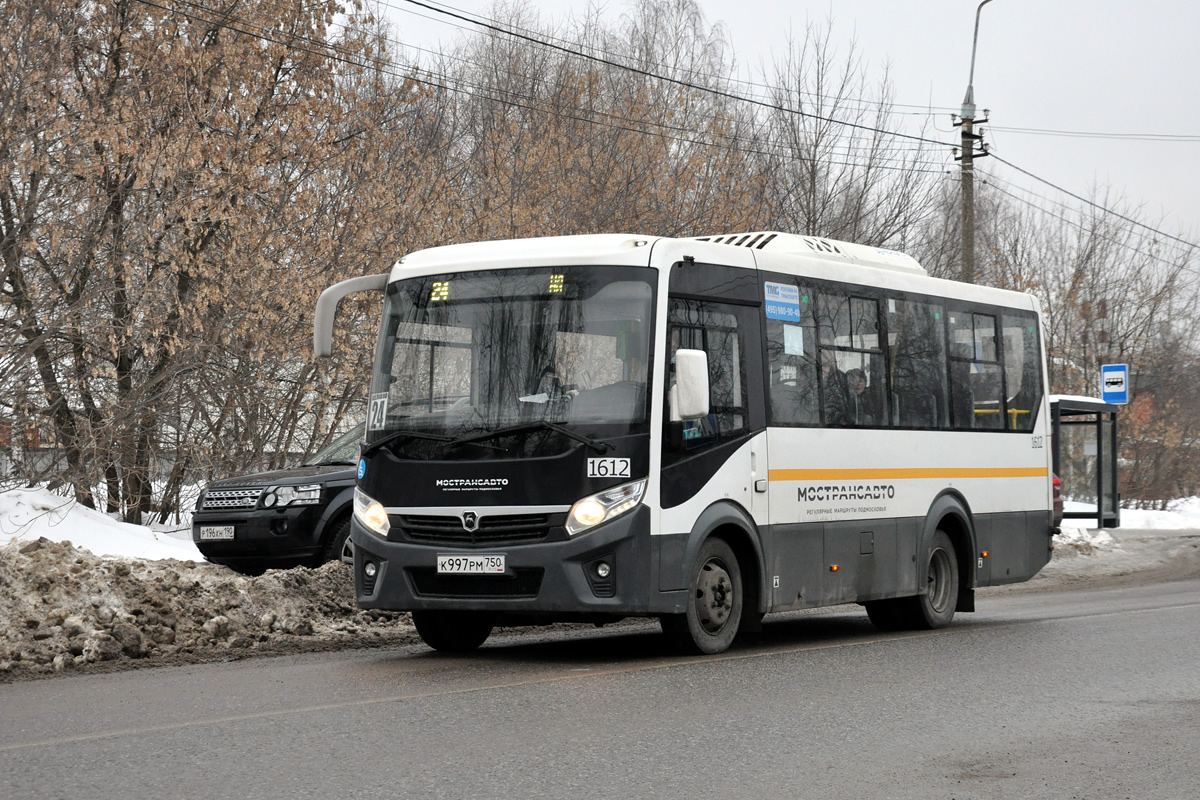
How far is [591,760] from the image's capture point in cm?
672

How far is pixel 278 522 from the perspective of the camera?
47.6 ft

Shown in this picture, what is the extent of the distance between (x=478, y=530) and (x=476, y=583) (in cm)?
35

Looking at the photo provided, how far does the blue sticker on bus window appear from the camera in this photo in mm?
11703

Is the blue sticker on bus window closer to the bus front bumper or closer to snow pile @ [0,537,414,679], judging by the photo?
the bus front bumper

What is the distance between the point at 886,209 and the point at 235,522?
20.0m

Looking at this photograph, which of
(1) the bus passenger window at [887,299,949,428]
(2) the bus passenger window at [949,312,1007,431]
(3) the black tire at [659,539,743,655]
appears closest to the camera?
(3) the black tire at [659,539,743,655]

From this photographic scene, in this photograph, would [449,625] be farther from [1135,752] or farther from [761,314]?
[1135,752]

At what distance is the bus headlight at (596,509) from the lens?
397 inches

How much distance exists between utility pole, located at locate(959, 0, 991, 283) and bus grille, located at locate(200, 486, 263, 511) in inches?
557

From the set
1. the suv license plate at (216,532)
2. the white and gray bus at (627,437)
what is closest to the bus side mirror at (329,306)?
the white and gray bus at (627,437)

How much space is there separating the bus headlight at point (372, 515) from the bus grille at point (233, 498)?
4016 millimetres

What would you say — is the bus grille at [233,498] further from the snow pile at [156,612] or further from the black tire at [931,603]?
the black tire at [931,603]

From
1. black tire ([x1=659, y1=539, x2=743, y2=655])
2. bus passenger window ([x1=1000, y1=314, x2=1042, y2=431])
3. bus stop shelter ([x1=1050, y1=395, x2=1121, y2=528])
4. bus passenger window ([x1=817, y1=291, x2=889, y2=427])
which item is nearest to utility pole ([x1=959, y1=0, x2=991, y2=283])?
bus stop shelter ([x1=1050, y1=395, x2=1121, y2=528])

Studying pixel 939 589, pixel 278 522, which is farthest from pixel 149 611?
pixel 939 589
